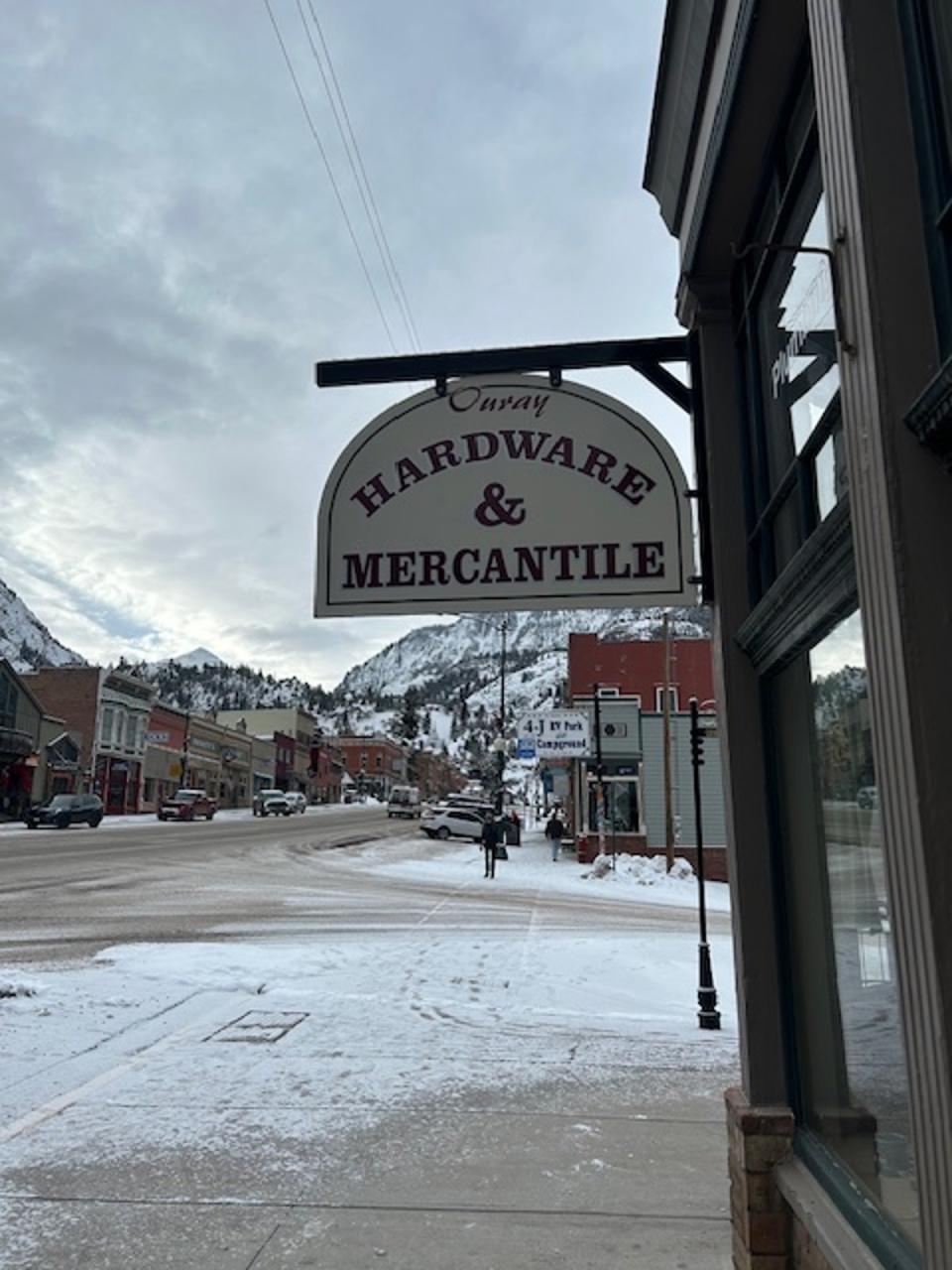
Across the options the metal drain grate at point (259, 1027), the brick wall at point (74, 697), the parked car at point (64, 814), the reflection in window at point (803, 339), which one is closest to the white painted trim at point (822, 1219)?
the reflection in window at point (803, 339)

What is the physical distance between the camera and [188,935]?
1273 cm

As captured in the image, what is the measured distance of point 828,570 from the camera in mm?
2850

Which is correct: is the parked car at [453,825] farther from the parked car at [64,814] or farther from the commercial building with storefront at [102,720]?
the commercial building with storefront at [102,720]

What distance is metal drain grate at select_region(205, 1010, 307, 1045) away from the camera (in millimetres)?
7574

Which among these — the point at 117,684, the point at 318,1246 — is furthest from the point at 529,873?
the point at 117,684

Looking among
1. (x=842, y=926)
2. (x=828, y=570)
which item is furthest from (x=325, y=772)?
(x=828, y=570)

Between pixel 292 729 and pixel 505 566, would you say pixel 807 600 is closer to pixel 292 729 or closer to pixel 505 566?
pixel 505 566

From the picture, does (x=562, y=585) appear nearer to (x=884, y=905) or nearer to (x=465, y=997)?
(x=884, y=905)

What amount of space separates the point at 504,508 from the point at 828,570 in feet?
5.23

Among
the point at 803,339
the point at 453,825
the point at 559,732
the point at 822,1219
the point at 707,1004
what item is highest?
the point at 559,732

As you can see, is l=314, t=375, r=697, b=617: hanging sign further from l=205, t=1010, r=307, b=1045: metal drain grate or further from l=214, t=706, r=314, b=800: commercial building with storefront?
l=214, t=706, r=314, b=800: commercial building with storefront

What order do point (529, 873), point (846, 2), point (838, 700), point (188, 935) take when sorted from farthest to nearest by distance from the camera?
point (529, 873) → point (188, 935) → point (838, 700) → point (846, 2)

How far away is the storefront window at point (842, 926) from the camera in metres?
2.84

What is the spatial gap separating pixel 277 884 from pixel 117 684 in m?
42.4
